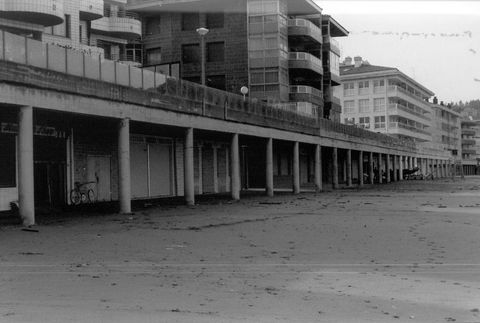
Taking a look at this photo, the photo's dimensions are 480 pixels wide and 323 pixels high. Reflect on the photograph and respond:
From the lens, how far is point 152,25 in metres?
65.4

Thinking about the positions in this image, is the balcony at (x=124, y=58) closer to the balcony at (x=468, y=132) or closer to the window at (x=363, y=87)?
the window at (x=363, y=87)

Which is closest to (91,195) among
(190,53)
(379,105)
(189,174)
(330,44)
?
(189,174)

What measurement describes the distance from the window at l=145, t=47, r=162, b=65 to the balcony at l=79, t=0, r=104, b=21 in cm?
2057

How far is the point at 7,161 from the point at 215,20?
4112 cm

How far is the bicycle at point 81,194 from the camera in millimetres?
30062

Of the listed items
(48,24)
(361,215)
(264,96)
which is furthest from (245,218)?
(264,96)

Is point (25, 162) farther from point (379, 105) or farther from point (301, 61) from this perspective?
point (379, 105)

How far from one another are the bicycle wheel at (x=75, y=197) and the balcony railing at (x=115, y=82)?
6.67 m

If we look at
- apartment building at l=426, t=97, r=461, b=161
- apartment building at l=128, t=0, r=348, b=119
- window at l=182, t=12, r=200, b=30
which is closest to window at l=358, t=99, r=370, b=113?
apartment building at l=426, t=97, r=461, b=161

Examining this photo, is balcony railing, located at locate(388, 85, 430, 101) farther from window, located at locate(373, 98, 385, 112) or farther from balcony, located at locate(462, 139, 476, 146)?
balcony, located at locate(462, 139, 476, 146)

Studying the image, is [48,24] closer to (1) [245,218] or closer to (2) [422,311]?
(1) [245,218]

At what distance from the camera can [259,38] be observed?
6081 centimetres

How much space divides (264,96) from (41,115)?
3776 cm

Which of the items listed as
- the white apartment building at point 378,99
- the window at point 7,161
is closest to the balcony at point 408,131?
the white apartment building at point 378,99
